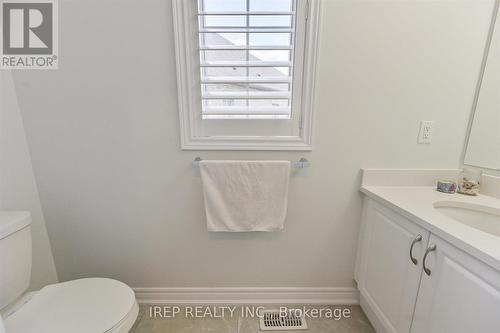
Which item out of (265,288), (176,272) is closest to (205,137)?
(176,272)

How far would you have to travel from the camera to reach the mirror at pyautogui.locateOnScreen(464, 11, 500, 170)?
1.08 metres

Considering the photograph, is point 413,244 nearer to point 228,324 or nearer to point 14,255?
point 228,324

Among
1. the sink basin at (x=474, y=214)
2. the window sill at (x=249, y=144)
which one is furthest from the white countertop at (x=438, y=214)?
the window sill at (x=249, y=144)

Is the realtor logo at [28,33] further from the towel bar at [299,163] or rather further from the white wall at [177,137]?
the towel bar at [299,163]

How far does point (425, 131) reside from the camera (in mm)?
1171

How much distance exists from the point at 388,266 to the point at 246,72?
1.21 meters

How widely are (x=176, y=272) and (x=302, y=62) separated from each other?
1457 millimetres

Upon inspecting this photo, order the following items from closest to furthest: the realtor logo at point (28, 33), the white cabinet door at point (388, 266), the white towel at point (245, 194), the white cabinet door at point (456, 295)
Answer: the white cabinet door at point (456, 295) < the white cabinet door at point (388, 266) < the realtor logo at point (28, 33) < the white towel at point (245, 194)

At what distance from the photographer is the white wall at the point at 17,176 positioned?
42.4 inches

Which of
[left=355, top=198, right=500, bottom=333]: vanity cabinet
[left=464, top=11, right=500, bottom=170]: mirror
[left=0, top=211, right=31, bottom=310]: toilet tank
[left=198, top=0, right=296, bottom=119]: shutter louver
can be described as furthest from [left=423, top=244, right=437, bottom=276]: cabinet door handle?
[left=0, top=211, right=31, bottom=310]: toilet tank

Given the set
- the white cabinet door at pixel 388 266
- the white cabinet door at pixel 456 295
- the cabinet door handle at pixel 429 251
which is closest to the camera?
the white cabinet door at pixel 456 295

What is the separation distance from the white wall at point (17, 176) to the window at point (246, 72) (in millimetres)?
871

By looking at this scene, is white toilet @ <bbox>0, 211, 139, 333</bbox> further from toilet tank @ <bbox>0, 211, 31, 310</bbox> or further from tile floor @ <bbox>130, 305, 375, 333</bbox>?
tile floor @ <bbox>130, 305, 375, 333</bbox>

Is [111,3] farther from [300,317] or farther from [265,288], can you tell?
[300,317]
